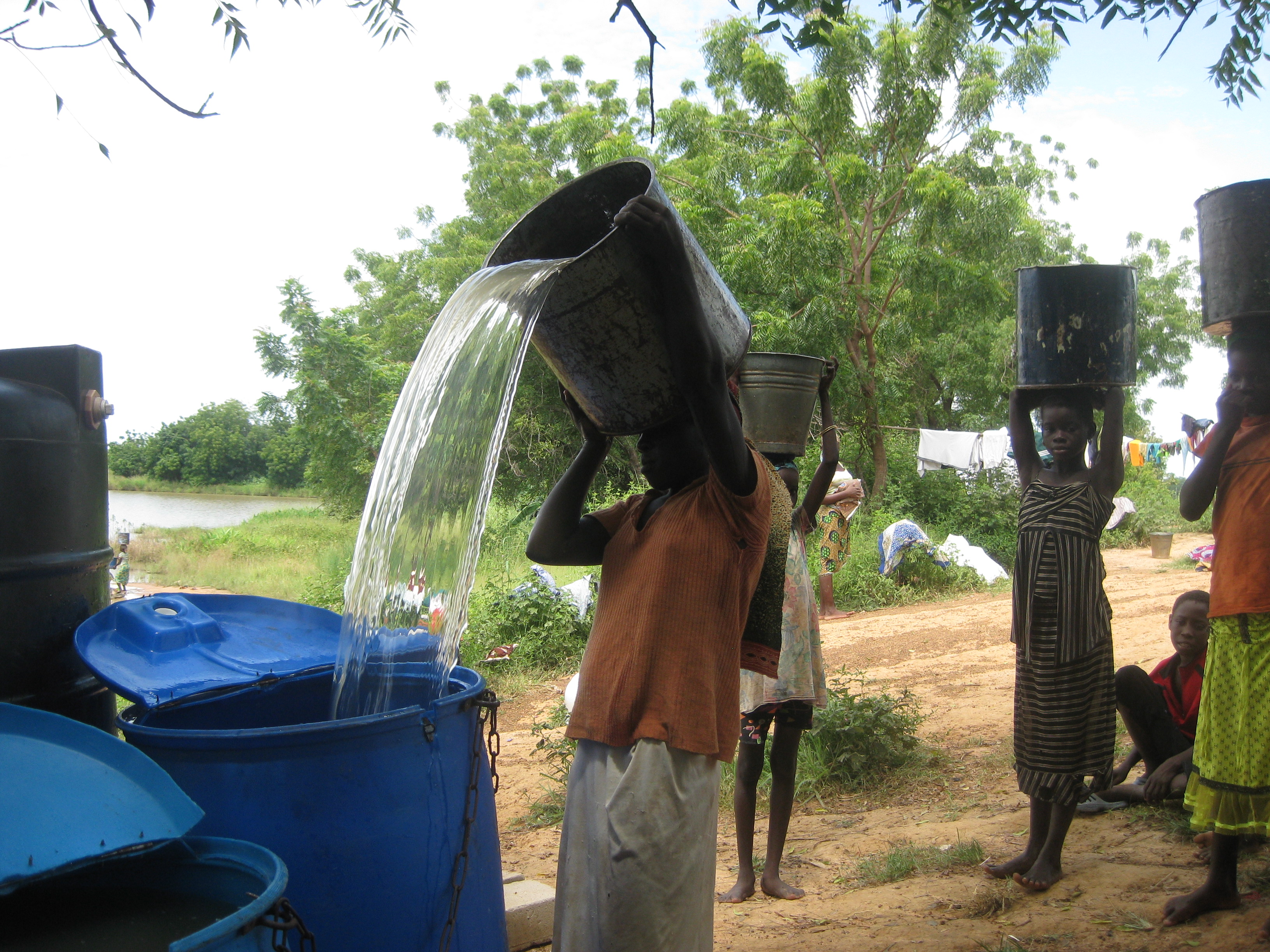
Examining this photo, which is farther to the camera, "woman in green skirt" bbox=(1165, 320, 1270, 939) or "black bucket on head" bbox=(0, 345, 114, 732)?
"woman in green skirt" bbox=(1165, 320, 1270, 939)

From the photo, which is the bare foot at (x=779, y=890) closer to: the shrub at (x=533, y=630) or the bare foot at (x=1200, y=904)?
the bare foot at (x=1200, y=904)

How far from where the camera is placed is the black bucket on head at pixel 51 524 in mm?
2059

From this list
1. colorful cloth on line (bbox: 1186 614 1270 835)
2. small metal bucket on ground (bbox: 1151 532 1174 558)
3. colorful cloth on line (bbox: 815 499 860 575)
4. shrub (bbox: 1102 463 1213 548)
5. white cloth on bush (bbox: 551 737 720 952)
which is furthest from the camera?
shrub (bbox: 1102 463 1213 548)

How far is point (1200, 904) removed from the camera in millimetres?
2490

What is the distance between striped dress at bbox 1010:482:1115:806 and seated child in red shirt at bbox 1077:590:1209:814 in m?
0.58

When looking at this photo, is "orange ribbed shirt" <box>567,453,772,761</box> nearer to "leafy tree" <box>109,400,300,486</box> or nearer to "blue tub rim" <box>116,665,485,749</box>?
"blue tub rim" <box>116,665,485,749</box>

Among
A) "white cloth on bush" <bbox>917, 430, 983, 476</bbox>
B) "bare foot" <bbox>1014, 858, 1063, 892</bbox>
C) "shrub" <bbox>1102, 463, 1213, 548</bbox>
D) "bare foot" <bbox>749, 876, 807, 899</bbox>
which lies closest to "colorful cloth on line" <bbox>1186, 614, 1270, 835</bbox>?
"bare foot" <bbox>1014, 858, 1063, 892</bbox>

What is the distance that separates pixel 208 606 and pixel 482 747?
0.81 metres

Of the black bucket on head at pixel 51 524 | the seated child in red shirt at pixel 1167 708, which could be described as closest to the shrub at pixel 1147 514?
the seated child in red shirt at pixel 1167 708

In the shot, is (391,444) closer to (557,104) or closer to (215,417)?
(557,104)

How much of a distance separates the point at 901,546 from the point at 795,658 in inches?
310

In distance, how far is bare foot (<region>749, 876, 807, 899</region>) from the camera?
9.87 ft

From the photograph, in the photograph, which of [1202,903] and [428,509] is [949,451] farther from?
[428,509]

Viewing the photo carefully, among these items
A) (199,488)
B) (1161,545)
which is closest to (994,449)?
(1161,545)
